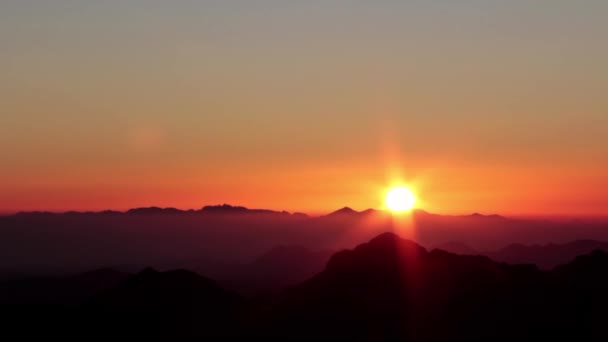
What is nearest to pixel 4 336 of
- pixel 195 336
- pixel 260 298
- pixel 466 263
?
pixel 195 336

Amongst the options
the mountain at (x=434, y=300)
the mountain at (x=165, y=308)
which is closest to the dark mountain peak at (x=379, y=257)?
the mountain at (x=434, y=300)

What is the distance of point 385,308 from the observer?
378 feet

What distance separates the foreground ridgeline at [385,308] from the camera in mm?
112438

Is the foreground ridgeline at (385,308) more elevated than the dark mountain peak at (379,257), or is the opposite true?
the dark mountain peak at (379,257)

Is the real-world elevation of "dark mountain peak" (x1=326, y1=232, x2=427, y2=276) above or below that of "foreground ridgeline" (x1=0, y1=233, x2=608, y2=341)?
above

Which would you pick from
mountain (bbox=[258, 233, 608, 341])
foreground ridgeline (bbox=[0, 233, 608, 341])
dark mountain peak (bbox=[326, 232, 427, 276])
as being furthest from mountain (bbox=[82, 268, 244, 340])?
dark mountain peak (bbox=[326, 232, 427, 276])

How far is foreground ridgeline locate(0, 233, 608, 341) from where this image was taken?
11244 cm

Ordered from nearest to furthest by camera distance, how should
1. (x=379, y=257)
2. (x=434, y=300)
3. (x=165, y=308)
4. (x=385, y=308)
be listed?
(x=385, y=308)
(x=434, y=300)
(x=379, y=257)
(x=165, y=308)

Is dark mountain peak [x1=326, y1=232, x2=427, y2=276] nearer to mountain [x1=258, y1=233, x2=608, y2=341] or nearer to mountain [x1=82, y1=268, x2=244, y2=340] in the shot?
mountain [x1=258, y1=233, x2=608, y2=341]

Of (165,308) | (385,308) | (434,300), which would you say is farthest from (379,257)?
(165,308)

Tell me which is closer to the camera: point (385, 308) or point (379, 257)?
point (385, 308)

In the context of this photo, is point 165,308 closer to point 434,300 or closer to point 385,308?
point 385,308

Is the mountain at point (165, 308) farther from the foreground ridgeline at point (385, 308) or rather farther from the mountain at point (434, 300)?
the mountain at point (434, 300)

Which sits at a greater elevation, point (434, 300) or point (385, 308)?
point (434, 300)
